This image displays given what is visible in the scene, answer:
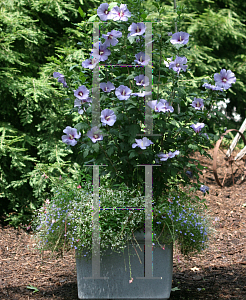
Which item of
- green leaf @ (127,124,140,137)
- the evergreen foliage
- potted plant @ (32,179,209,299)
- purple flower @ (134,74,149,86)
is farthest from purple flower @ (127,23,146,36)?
the evergreen foliage

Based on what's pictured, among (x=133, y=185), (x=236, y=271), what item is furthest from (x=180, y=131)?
(x=236, y=271)

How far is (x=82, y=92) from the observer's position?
1913 millimetres

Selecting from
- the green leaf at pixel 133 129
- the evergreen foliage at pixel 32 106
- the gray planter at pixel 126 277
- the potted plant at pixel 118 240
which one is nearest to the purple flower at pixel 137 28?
the green leaf at pixel 133 129

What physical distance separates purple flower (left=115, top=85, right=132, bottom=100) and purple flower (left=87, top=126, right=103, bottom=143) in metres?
0.24

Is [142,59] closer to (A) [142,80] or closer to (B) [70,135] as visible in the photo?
(A) [142,80]

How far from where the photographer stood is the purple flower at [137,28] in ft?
6.31

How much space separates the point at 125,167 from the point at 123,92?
1.71 ft

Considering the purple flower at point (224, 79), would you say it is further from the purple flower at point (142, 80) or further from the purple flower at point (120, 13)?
the purple flower at point (120, 13)

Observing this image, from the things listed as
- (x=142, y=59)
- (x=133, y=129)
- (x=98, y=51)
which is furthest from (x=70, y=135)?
(x=142, y=59)

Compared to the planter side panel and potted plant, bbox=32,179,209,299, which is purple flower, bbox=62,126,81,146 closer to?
potted plant, bbox=32,179,209,299

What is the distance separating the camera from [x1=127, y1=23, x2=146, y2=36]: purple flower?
192 cm

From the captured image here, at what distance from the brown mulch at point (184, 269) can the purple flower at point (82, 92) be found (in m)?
1.16

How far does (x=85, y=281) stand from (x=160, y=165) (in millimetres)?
868

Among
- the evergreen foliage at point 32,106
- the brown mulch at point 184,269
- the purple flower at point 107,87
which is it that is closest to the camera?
the purple flower at point 107,87
